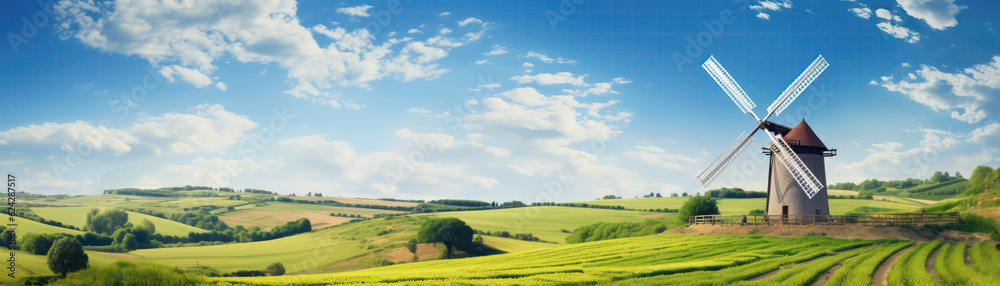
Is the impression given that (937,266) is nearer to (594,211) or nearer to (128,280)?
(128,280)

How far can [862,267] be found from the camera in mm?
25422

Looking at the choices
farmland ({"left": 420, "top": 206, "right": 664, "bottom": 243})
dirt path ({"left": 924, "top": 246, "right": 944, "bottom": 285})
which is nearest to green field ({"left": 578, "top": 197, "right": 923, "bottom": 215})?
farmland ({"left": 420, "top": 206, "right": 664, "bottom": 243})

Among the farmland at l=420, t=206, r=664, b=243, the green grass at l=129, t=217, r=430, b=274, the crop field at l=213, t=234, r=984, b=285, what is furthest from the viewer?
the farmland at l=420, t=206, r=664, b=243

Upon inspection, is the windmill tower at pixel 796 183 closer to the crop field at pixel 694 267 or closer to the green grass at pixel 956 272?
the crop field at pixel 694 267

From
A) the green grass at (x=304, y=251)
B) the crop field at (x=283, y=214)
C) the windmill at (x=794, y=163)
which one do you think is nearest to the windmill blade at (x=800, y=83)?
the windmill at (x=794, y=163)

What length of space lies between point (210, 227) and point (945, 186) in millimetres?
158560

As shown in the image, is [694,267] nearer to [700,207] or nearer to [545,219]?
[700,207]

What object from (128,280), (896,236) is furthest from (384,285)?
(896,236)

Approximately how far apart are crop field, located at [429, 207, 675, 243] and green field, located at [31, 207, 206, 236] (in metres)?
58.0

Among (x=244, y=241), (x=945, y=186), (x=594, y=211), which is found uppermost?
(x=945, y=186)

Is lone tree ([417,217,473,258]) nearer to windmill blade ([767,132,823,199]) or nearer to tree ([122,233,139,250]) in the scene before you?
windmill blade ([767,132,823,199])

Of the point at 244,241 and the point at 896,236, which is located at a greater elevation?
the point at 896,236

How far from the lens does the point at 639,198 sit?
136 meters

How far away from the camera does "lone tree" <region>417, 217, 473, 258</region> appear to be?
77.0 m
